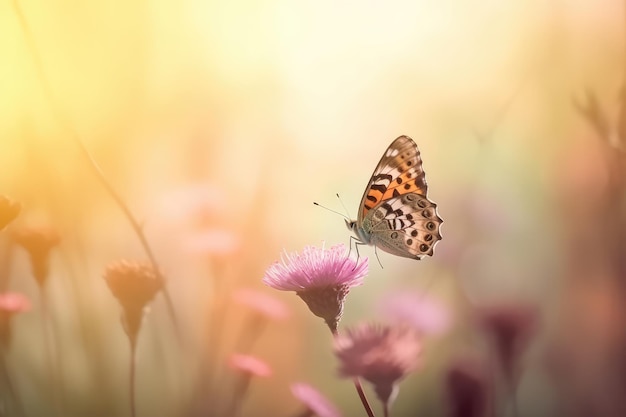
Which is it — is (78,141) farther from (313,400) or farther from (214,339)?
(313,400)

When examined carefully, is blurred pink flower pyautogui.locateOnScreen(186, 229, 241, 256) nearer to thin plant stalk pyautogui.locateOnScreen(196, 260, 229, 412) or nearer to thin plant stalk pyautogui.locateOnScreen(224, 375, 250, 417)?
thin plant stalk pyautogui.locateOnScreen(196, 260, 229, 412)

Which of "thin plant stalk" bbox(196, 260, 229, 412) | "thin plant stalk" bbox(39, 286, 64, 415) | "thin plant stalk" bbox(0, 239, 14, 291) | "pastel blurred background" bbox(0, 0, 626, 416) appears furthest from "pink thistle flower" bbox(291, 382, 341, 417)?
"thin plant stalk" bbox(0, 239, 14, 291)

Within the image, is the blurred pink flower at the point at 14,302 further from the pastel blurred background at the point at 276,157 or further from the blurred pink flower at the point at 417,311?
the blurred pink flower at the point at 417,311

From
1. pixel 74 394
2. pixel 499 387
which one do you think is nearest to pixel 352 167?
pixel 499 387

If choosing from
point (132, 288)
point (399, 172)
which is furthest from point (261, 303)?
point (399, 172)

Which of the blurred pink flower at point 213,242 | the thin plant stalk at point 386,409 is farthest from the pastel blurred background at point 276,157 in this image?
the thin plant stalk at point 386,409

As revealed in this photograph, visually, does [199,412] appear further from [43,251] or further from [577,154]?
[577,154]

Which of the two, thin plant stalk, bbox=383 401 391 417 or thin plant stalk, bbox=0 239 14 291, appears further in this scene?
thin plant stalk, bbox=0 239 14 291
